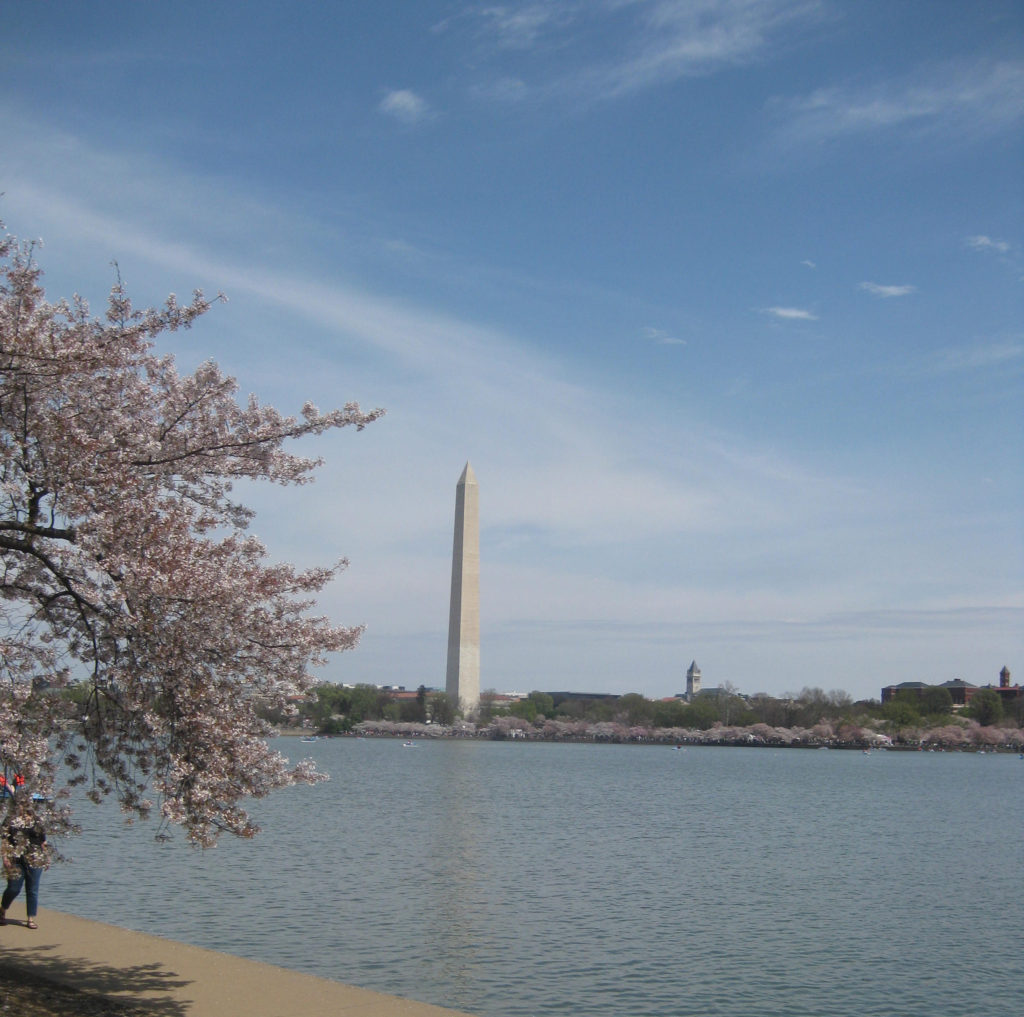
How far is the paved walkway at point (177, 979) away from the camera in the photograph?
10.4 metres

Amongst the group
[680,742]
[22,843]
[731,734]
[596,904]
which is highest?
[22,843]

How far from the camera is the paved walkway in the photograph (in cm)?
1042

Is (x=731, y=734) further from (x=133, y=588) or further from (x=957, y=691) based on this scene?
(x=133, y=588)

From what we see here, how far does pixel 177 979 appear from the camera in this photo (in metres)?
11.3

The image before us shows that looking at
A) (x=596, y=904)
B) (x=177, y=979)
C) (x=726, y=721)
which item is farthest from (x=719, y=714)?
(x=177, y=979)

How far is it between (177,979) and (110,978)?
665 millimetres

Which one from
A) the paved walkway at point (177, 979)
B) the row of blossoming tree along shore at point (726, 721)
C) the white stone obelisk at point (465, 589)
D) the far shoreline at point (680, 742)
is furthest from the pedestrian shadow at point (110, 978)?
the far shoreline at point (680, 742)

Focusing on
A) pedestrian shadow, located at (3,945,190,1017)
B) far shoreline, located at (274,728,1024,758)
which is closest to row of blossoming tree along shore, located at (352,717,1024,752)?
far shoreline, located at (274,728,1024,758)

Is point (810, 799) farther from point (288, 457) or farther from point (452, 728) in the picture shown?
point (452, 728)

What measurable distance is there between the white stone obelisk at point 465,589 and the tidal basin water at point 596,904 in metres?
49.4

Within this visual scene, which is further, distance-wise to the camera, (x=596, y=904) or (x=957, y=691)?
(x=957, y=691)

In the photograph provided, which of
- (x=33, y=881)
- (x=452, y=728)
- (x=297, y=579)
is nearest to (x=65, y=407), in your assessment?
(x=297, y=579)

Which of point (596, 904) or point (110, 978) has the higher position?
point (110, 978)

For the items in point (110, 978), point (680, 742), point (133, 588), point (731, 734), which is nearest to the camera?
point (133, 588)
